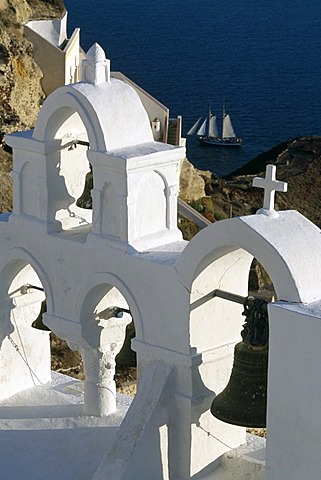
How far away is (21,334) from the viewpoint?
39.3ft

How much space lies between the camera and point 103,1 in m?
95.4

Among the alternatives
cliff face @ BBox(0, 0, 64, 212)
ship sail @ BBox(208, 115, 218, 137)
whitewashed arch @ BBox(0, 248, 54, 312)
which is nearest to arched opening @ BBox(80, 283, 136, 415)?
whitewashed arch @ BBox(0, 248, 54, 312)

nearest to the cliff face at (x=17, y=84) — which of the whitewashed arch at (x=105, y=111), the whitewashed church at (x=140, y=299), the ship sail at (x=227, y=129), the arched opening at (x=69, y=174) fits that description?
the arched opening at (x=69, y=174)

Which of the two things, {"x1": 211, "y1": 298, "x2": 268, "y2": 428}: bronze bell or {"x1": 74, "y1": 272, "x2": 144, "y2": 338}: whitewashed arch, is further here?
{"x1": 74, "y1": 272, "x2": 144, "y2": 338}: whitewashed arch

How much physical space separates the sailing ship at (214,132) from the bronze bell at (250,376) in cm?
4204

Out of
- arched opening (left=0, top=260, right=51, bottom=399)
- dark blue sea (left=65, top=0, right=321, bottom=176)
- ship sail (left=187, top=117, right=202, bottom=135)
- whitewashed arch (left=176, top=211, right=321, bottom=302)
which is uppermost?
whitewashed arch (left=176, top=211, right=321, bottom=302)

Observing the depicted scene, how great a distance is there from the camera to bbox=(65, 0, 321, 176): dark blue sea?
56.9m

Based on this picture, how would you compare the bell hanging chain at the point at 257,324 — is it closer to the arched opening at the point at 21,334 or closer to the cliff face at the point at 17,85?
the arched opening at the point at 21,334

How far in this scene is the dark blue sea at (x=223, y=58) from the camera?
187ft

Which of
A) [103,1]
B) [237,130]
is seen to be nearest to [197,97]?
[237,130]

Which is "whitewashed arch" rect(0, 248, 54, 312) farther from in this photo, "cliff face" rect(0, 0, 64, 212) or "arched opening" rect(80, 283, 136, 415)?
"cliff face" rect(0, 0, 64, 212)

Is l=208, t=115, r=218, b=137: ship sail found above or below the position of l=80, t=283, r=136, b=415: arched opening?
below

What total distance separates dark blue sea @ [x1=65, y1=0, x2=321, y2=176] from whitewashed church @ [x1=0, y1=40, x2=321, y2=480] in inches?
1480

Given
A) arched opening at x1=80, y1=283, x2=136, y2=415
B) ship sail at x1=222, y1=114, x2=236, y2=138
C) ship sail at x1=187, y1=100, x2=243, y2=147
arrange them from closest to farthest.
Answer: arched opening at x1=80, y1=283, x2=136, y2=415
ship sail at x1=222, y1=114, x2=236, y2=138
ship sail at x1=187, y1=100, x2=243, y2=147
